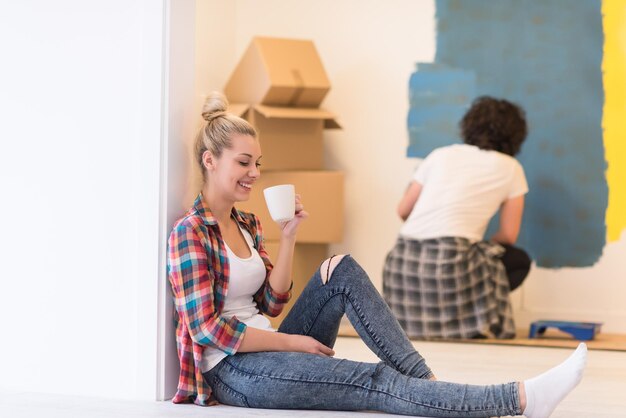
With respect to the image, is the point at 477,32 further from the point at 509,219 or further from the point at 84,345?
the point at 84,345

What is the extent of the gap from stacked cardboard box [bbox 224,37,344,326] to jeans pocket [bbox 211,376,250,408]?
172 centimetres

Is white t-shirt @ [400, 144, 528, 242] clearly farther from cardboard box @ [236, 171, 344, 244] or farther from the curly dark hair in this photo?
cardboard box @ [236, 171, 344, 244]

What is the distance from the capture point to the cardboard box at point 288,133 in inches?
156

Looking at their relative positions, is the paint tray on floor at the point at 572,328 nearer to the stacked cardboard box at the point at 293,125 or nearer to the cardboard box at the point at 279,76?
the stacked cardboard box at the point at 293,125

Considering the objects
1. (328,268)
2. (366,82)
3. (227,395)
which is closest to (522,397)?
(328,268)

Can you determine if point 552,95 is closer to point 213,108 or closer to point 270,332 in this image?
point 213,108

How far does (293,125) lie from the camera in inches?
162

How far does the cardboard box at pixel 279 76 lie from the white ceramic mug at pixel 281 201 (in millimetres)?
1838

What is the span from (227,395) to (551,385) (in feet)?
2.29

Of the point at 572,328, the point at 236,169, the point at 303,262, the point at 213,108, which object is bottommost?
the point at 572,328

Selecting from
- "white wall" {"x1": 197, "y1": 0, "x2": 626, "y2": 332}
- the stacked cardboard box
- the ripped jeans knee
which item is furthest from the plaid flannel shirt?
"white wall" {"x1": 197, "y1": 0, "x2": 626, "y2": 332}

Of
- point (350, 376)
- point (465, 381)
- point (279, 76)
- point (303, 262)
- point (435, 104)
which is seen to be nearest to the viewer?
point (350, 376)

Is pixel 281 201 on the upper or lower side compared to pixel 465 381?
upper

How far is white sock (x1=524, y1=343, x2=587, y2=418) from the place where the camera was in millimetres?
1899
